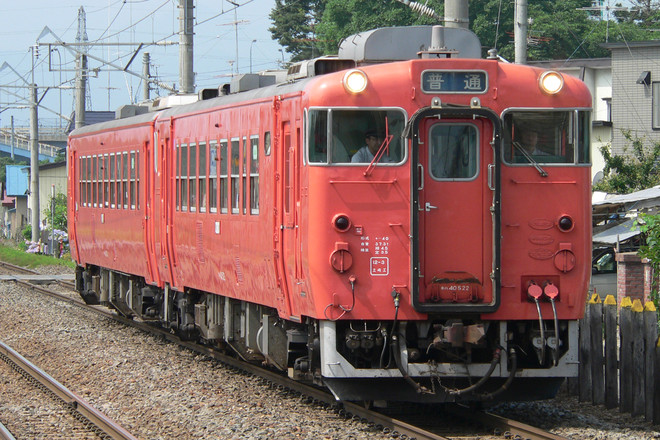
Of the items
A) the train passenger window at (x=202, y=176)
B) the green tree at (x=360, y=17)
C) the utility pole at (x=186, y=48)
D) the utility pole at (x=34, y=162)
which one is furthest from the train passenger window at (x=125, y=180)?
the green tree at (x=360, y=17)

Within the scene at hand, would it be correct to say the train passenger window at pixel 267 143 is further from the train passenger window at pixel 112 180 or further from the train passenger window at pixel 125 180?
the train passenger window at pixel 112 180

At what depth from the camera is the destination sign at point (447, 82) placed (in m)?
9.31

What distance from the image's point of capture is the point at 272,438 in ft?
29.9

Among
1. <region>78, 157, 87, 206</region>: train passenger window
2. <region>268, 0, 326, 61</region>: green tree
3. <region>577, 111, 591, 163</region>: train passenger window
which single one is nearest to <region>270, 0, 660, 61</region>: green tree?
<region>268, 0, 326, 61</region>: green tree

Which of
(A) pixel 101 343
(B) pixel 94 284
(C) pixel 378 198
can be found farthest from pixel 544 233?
(B) pixel 94 284

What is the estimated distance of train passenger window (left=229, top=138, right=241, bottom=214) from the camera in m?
11.7

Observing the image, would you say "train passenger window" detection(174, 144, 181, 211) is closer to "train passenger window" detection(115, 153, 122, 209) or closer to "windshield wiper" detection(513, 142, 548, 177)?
"train passenger window" detection(115, 153, 122, 209)

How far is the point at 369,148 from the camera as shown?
9383mm

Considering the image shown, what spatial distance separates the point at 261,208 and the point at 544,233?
282 centimetres

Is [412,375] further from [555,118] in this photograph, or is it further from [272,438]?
[555,118]

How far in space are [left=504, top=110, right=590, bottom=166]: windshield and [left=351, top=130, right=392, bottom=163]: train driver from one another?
113 cm

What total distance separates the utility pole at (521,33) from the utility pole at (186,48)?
727 centimetres

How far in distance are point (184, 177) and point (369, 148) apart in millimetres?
4785

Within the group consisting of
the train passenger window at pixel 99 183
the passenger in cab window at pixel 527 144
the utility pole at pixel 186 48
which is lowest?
the train passenger window at pixel 99 183
